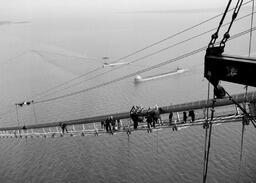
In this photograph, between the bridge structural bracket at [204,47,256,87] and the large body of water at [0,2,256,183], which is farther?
the large body of water at [0,2,256,183]

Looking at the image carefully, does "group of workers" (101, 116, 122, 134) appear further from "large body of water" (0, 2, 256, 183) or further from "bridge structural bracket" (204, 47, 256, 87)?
"large body of water" (0, 2, 256, 183)

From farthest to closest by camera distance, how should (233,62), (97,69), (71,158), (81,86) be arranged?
1. (97,69)
2. (81,86)
3. (71,158)
4. (233,62)

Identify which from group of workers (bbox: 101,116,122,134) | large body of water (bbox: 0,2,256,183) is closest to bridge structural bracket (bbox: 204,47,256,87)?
group of workers (bbox: 101,116,122,134)

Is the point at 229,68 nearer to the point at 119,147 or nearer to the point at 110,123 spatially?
the point at 110,123

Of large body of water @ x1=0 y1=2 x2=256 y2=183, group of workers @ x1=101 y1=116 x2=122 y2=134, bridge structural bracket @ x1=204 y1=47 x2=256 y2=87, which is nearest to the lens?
bridge structural bracket @ x1=204 y1=47 x2=256 y2=87

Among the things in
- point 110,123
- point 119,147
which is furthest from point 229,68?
point 119,147

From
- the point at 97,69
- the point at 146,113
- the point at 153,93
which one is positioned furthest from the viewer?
the point at 97,69

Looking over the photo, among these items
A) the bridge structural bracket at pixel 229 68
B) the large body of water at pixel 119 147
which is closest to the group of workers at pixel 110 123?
the bridge structural bracket at pixel 229 68

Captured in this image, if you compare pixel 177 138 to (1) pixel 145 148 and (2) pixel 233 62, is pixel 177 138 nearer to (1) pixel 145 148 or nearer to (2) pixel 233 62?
(1) pixel 145 148

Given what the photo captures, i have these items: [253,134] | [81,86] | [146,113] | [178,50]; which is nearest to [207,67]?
[146,113]

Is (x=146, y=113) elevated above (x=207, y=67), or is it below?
below

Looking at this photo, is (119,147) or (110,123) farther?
(119,147)
